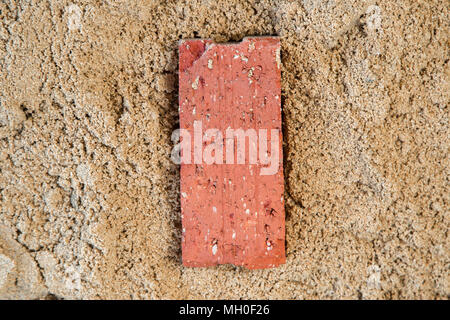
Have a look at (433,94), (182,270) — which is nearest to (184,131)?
(182,270)

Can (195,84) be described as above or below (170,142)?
above

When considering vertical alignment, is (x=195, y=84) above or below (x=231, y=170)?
above

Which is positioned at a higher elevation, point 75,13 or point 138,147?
point 75,13

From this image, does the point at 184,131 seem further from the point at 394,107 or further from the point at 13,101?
the point at 394,107
